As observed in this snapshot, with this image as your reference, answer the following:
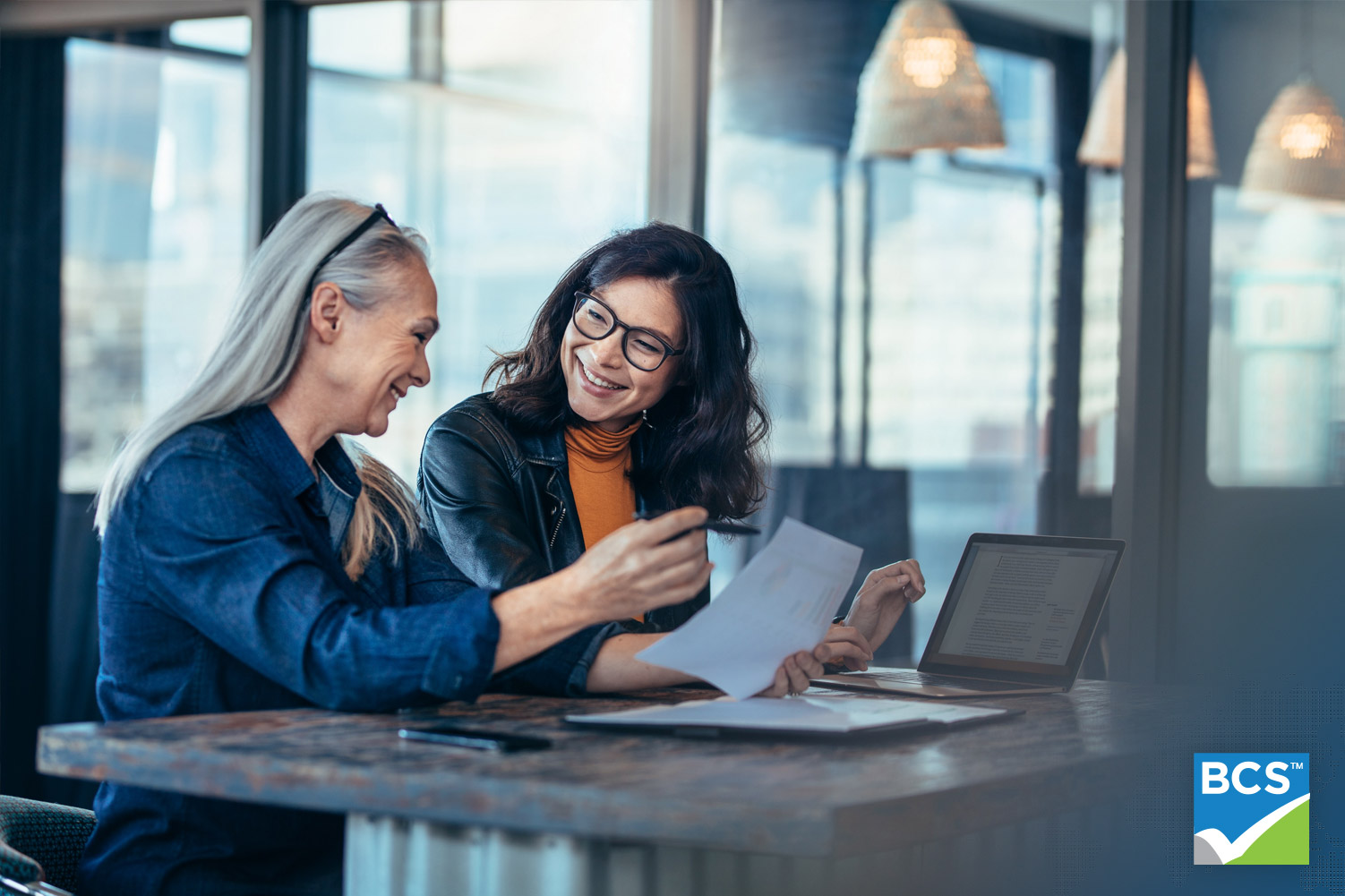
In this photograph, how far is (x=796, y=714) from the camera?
1509mm

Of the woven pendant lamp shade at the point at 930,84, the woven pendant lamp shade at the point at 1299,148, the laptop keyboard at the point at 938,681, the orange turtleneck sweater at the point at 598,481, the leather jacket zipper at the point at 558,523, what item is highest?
the woven pendant lamp shade at the point at 930,84

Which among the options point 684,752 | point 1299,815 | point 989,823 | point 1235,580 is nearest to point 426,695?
point 684,752

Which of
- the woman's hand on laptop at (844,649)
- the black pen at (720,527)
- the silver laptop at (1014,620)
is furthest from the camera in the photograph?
the silver laptop at (1014,620)

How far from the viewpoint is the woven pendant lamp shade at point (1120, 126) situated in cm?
308

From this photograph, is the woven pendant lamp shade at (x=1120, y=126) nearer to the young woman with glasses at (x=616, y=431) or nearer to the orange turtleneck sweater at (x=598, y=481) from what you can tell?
the young woman with glasses at (x=616, y=431)

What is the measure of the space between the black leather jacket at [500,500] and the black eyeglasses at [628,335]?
178mm

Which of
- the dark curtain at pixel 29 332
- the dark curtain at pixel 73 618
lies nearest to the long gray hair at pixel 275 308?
the dark curtain at pixel 73 618

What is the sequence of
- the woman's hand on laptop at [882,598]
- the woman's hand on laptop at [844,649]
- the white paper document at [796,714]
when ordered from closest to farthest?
the white paper document at [796,714]
the woman's hand on laptop at [844,649]
the woman's hand on laptop at [882,598]

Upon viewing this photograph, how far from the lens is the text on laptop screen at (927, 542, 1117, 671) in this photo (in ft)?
6.63

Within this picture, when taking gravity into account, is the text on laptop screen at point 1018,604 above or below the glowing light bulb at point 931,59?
below

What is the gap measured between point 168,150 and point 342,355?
2.79 meters

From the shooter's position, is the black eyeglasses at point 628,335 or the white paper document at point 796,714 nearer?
the white paper document at point 796,714

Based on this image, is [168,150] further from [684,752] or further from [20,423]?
[684,752]

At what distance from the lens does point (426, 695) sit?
1486 mm
